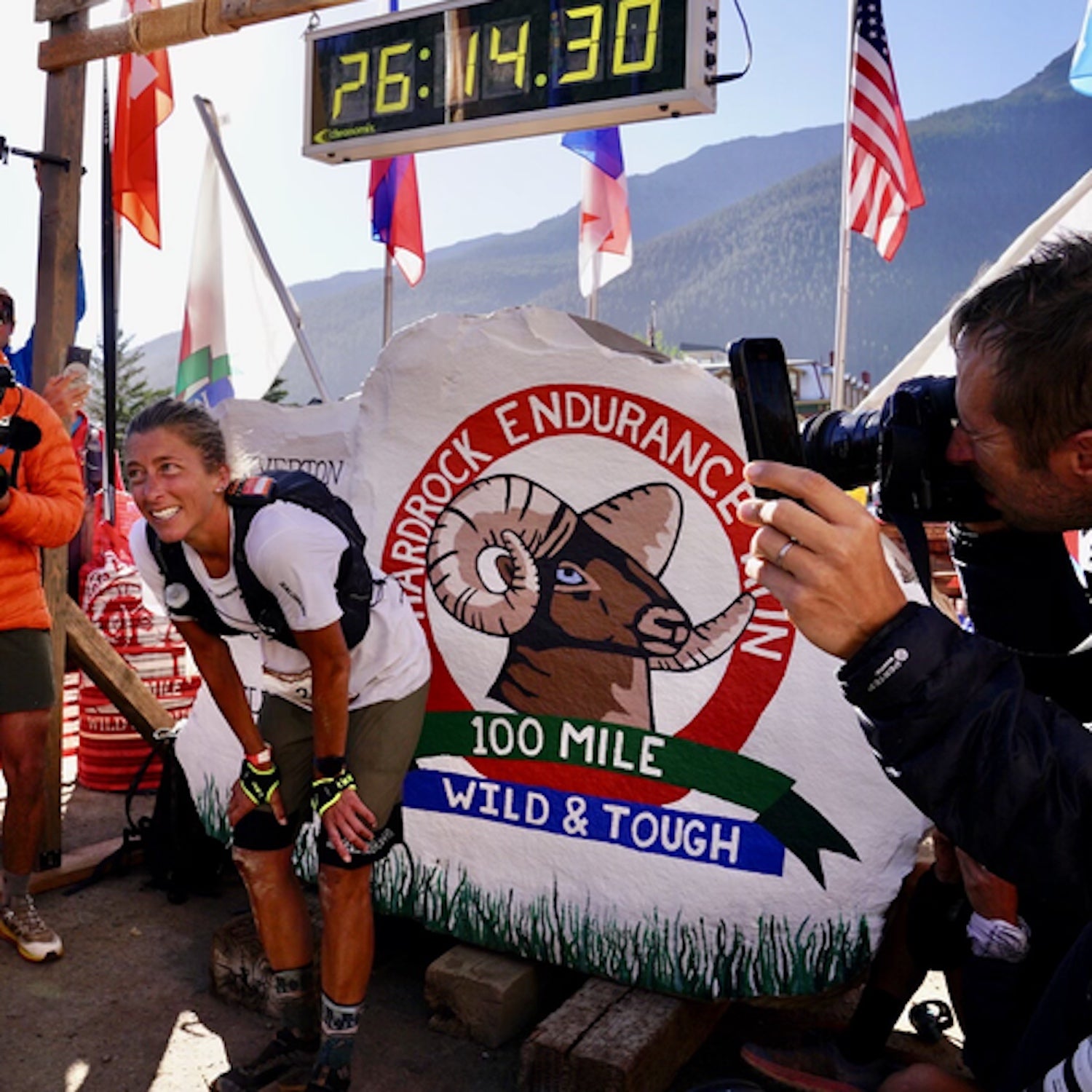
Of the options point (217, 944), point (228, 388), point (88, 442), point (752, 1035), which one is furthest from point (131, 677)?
point (88, 442)

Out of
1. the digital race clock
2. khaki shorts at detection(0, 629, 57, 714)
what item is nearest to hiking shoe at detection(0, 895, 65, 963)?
khaki shorts at detection(0, 629, 57, 714)

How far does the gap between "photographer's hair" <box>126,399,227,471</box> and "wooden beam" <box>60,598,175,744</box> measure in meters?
1.60

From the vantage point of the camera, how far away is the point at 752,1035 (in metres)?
2.86

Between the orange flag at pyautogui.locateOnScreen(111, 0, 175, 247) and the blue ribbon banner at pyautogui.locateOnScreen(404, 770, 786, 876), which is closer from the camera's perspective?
the blue ribbon banner at pyautogui.locateOnScreen(404, 770, 786, 876)

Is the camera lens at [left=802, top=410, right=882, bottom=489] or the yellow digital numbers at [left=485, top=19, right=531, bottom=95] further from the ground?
the yellow digital numbers at [left=485, top=19, right=531, bottom=95]

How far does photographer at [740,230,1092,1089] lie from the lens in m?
1.05

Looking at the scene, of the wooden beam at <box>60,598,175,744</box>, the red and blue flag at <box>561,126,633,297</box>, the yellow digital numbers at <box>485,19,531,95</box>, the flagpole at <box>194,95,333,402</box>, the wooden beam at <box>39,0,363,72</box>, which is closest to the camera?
the yellow digital numbers at <box>485,19,531,95</box>

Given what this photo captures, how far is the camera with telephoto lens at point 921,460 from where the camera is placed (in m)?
1.25

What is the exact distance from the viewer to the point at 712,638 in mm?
2863

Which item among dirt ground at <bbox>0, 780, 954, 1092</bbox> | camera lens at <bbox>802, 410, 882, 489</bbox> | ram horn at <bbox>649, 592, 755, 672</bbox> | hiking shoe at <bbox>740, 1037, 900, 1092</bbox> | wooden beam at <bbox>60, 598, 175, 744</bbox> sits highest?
camera lens at <bbox>802, 410, 882, 489</bbox>

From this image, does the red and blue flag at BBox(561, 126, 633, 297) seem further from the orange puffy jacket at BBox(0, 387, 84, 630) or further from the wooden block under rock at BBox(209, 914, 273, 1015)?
the wooden block under rock at BBox(209, 914, 273, 1015)

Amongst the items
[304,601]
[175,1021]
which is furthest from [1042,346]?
[175,1021]

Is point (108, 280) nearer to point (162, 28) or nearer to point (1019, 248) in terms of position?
point (162, 28)

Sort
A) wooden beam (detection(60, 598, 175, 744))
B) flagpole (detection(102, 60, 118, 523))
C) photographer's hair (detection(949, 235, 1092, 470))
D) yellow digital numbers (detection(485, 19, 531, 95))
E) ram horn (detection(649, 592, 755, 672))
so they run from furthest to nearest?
flagpole (detection(102, 60, 118, 523))
wooden beam (detection(60, 598, 175, 744))
yellow digital numbers (detection(485, 19, 531, 95))
ram horn (detection(649, 592, 755, 672))
photographer's hair (detection(949, 235, 1092, 470))
